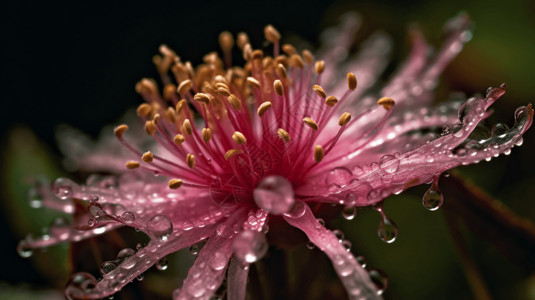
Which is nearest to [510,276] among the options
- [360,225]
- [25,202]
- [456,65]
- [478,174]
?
[478,174]

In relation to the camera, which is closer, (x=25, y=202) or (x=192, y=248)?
(x=192, y=248)

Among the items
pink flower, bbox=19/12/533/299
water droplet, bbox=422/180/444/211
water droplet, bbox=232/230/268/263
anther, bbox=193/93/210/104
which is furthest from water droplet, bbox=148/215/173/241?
water droplet, bbox=422/180/444/211

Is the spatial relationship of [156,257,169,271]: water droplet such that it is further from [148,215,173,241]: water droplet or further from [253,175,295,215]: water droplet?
[253,175,295,215]: water droplet

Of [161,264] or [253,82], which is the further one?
[253,82]

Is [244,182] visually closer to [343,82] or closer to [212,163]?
[212,163]

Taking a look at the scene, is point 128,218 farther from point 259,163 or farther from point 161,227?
point 259,163

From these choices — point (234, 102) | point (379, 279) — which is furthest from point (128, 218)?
point (379, 279)

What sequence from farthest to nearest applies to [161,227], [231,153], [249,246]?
[231,153], [161,227], [249,246]
